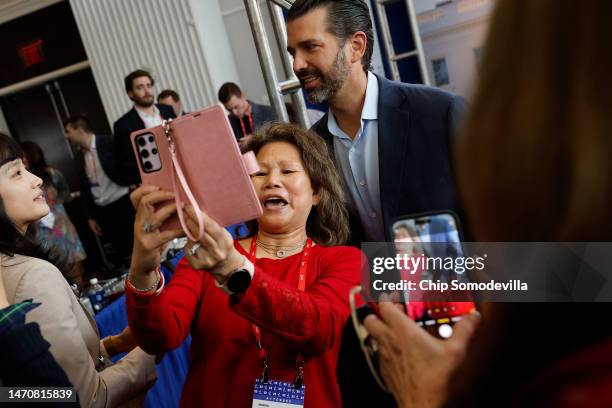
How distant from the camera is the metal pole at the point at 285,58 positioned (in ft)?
4.89

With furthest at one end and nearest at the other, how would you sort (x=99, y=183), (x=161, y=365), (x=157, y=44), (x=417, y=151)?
(x=157, y=44), (x=99, y=183), (x=161, y=365), (x=417, y=151)

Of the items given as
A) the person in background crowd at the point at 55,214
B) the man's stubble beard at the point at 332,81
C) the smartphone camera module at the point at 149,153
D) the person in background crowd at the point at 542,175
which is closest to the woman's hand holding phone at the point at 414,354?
the person in background crowd at the point at 542,175

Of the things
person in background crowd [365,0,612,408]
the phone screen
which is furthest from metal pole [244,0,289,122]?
person in background crowd [365,0,612,408]

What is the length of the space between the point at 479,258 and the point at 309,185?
0.97 m

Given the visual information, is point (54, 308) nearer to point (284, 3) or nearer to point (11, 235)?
point (11, 235)

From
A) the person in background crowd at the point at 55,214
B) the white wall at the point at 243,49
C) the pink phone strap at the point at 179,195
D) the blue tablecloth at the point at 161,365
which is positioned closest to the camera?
the pink phone strap at the point at 179,195

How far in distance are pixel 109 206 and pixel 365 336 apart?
5482 millimetres

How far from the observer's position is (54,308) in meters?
1.24

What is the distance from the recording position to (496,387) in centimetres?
51

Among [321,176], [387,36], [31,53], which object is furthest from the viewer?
[31,53]

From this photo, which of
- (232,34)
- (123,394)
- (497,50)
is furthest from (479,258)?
(232,34)

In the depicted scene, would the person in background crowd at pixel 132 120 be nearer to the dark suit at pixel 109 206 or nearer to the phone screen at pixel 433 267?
the dark suit at pixel 109 206

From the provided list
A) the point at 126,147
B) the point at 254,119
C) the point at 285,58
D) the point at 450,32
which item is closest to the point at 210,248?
the point at 285,58

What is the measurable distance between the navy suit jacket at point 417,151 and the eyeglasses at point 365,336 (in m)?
0.62
